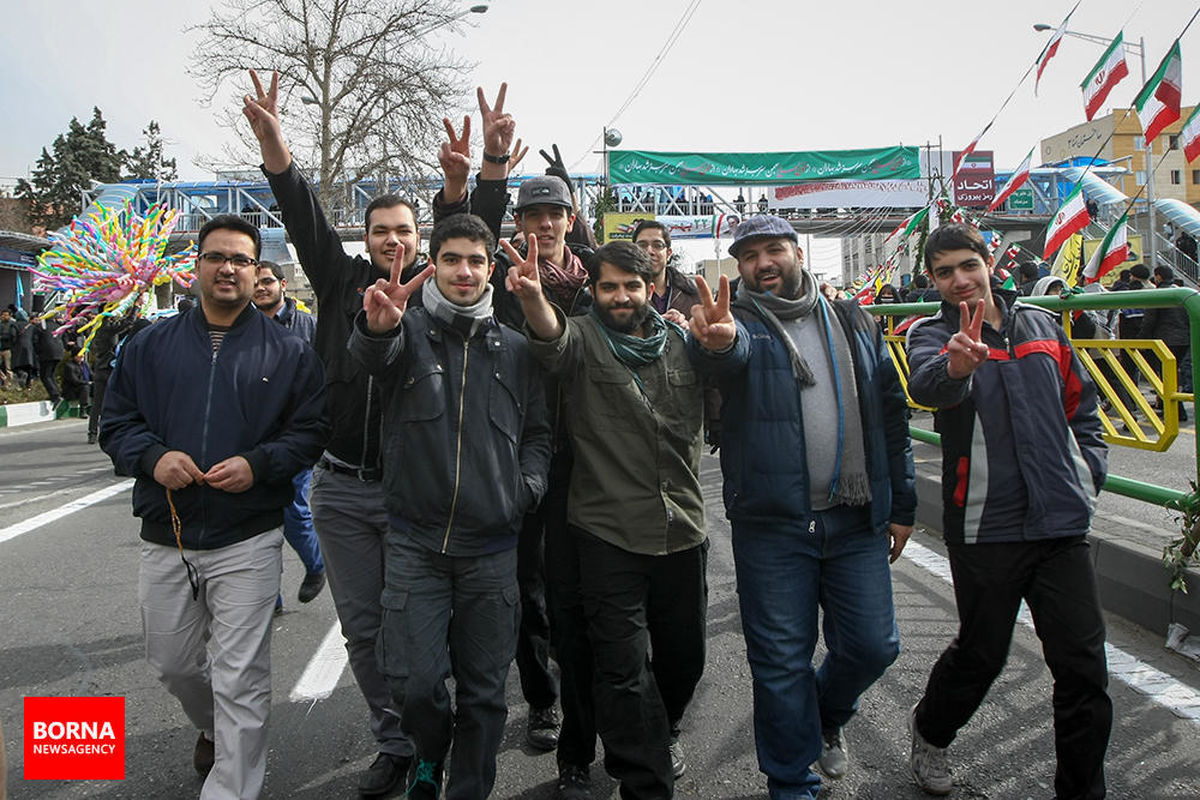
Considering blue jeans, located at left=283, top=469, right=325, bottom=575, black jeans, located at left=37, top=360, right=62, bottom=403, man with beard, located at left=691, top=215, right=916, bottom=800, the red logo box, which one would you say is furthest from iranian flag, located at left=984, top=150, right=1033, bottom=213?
black jeans, located at left=37, top=360, right=62, bottom=403

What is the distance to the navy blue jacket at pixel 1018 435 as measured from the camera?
278 centimetres

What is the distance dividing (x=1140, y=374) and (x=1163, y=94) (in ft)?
11.8

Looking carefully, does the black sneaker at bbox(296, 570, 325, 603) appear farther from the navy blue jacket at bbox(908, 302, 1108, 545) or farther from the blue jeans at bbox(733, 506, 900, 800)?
the navy blue jacket at bbox(908, 302, 1108, 545)

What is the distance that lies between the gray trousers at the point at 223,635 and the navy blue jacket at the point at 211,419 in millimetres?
77

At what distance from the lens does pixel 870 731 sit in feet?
11.2

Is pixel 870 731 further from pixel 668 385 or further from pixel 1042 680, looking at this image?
pixel 668 385

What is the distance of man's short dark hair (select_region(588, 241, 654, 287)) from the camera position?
2.97 m

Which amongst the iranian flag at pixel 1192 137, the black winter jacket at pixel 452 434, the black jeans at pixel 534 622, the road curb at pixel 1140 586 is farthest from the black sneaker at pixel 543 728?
the iranian flag at pixel 1192 137

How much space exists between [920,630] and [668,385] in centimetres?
239

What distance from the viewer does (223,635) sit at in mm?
2898

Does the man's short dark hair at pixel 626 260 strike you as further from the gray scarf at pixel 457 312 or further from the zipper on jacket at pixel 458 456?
the zipper on jacket at pixel 458 456

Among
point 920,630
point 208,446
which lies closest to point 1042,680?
point 920,630

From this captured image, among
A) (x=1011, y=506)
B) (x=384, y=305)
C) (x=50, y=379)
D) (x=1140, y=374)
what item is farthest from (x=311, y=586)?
(x=50, y=379)

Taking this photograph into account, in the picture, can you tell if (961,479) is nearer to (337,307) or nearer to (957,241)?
(957,241)
